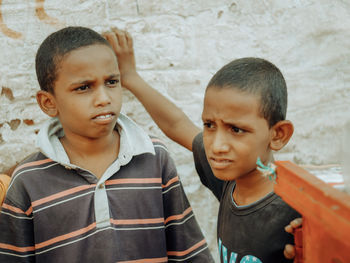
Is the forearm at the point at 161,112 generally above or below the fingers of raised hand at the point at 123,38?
below

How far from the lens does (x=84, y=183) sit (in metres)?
1.69

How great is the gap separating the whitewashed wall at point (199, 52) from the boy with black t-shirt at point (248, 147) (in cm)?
69

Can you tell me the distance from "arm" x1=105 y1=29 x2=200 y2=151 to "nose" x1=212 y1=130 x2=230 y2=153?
526mm

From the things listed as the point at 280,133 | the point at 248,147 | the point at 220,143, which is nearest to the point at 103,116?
the point at 220,143

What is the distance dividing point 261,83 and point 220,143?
0.29m

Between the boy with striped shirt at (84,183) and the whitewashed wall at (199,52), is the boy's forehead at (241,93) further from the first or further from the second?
the whitewashed wall at (199,52)

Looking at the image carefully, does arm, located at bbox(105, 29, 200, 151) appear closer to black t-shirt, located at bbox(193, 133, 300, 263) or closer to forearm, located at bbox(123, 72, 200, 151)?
forearm, located at bbox(123, 72, 200, 151)

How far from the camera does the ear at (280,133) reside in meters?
1.55

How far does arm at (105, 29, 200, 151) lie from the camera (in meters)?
2.05

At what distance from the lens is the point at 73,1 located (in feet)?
6.77

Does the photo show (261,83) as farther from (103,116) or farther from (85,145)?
(85,145)

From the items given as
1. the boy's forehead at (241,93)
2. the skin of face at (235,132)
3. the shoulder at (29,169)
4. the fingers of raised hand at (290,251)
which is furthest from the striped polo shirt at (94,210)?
the fingers of raised hand at (290,251)

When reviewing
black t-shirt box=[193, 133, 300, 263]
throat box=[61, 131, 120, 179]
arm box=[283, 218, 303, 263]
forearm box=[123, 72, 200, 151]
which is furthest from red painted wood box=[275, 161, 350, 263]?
forearm box=[123, 72, 200, 151]

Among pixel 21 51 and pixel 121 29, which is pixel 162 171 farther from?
pixel 21 51
